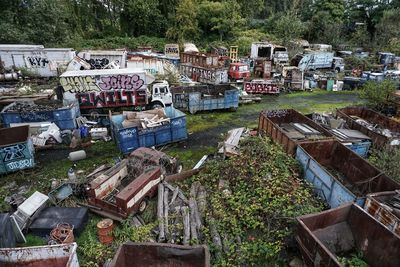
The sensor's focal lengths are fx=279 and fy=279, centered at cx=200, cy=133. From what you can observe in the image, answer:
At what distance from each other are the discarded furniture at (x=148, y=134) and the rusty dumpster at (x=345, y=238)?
8482 mm

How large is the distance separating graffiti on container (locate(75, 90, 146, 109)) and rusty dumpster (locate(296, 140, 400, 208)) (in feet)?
35.0

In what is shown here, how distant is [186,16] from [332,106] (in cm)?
2582

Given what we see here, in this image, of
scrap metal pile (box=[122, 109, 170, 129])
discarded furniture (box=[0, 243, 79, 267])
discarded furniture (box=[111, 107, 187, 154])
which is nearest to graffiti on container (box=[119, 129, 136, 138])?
discarded furniture (box=[111, 107, 187, 154])

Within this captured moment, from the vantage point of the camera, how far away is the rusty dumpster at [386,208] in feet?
25.8

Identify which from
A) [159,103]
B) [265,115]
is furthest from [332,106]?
[159,103]

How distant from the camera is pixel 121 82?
688 inches

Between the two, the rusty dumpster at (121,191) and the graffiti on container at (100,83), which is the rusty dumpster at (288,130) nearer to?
the rusty dumpster at (121,191)

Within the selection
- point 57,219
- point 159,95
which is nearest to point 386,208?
point 57,219

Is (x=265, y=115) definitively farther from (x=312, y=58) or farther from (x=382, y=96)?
(x=312, y=58)

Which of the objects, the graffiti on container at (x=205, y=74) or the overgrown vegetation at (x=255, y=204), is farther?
the graffiti on container at (x=205, y=74)

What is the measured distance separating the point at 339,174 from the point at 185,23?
112ft

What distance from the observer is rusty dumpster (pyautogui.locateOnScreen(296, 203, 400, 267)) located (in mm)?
6934

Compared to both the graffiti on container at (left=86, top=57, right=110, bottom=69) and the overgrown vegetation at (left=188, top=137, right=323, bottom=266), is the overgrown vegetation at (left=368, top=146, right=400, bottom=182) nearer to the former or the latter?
the overgrown vegetation at (left=188, top=137, right=323, bottom=266)

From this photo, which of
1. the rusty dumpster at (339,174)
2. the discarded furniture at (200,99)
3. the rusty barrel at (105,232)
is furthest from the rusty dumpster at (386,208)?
the discarded furniture at (200,99)
